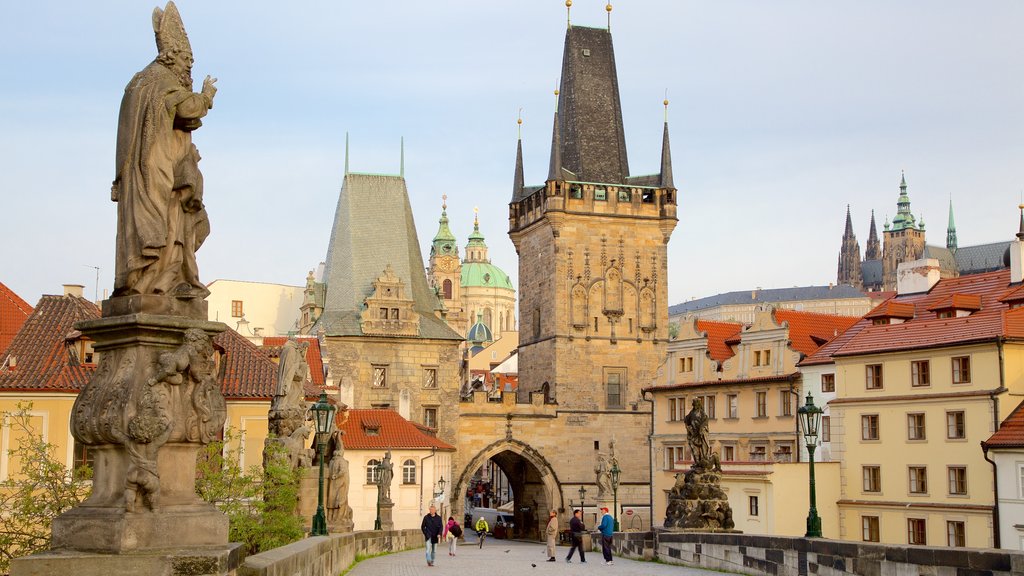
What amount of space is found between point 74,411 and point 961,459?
33620 mm

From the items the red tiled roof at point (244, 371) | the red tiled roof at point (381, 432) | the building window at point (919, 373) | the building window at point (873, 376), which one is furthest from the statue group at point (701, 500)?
the red tiled roof at point (381, 432)

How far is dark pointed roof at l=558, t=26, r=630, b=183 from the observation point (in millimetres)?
69000

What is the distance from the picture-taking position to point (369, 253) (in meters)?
65.4

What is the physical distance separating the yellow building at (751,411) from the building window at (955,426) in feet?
15.1

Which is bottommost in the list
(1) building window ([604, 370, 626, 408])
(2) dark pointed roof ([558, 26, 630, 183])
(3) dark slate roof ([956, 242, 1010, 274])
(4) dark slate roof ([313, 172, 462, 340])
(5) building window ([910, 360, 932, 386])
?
(5) building window ([910, 360, 932, 386])

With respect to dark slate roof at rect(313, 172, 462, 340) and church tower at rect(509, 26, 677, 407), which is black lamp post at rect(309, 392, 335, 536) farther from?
church tower at rect(509, 26, 677, 407)

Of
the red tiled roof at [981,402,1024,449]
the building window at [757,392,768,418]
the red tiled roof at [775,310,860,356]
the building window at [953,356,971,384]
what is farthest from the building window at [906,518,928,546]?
the building window at [757,392,768,418]

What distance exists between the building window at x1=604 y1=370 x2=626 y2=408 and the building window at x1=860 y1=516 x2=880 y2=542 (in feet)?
83.4

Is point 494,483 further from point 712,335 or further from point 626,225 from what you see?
point 712,335

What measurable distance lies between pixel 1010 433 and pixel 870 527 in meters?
6.87

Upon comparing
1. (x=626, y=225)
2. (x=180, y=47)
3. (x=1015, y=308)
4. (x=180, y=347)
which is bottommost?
(x=180, y=347)

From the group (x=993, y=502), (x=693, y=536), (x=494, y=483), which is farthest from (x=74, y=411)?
(x=494, y=483)

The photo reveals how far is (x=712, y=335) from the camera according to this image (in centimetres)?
5253

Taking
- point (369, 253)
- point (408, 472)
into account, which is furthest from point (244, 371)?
point (369, 253)
